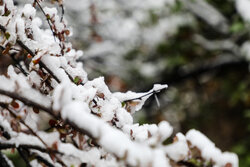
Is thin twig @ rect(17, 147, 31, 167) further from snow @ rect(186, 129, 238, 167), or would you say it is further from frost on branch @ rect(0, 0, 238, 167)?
snow @ rect(186, 129, 238, 167)

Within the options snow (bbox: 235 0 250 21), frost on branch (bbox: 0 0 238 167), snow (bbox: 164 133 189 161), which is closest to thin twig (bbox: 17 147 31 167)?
frost on branch (bbox: 0 0 238 167)

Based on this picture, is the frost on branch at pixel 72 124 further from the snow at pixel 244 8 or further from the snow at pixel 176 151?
the snow at pixel 244 8

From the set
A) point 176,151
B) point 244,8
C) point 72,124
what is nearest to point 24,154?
point 72,124

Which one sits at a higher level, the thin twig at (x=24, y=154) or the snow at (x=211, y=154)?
the thin twig at (x=24, y=154)

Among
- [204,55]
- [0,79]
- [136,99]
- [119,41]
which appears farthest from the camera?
[204,55]

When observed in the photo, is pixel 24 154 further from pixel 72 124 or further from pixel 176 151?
pixel 176 151

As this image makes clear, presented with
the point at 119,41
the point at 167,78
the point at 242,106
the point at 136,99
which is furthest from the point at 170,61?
the point at 136,99

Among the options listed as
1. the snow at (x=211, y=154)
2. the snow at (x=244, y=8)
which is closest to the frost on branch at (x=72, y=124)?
the snow at (x=211, y=154)

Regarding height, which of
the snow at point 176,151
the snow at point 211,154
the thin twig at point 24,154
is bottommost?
the snow at point 176,151

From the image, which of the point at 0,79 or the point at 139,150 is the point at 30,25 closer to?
the point at 0,79
